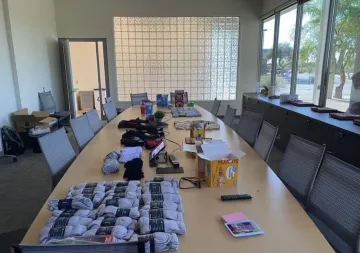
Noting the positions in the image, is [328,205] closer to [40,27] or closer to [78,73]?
[40,27]

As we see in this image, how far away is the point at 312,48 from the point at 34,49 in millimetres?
5289

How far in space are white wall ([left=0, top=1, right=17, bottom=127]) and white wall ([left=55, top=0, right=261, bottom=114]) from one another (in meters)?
2.15

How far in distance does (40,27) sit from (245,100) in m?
4.71

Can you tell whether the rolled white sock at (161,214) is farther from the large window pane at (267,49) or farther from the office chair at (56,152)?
the large window pane at (267,49)

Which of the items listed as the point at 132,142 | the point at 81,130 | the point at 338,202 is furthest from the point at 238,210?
the point at 81,130

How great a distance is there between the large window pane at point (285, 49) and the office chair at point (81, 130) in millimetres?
4009

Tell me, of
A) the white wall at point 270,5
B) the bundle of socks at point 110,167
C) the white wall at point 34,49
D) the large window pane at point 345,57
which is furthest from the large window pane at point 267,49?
the bundle of socks at point 110,167

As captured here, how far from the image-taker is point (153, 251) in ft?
3.14

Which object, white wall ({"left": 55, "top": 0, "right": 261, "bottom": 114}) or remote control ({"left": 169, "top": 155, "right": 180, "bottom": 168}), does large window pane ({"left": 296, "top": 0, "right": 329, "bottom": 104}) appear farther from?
remote control ({"left": 169, "top": 155, "right": 180, "bottom": 168})

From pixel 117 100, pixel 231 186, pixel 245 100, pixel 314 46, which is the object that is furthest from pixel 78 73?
pixel 231 186

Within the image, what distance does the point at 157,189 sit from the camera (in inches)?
54.0

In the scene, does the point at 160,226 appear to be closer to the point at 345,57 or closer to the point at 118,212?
the point at 118,212

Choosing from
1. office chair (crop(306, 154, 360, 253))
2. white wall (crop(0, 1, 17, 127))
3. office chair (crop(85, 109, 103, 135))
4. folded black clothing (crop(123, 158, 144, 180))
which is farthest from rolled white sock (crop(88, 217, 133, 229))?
white wall (crop(0, 1, 17, 127))

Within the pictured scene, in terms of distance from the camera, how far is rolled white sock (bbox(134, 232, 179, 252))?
3.18 feet
